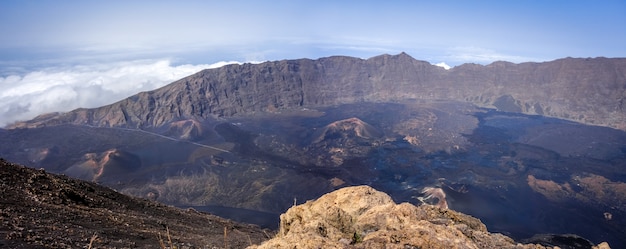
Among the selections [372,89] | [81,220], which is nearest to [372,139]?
[372,89]

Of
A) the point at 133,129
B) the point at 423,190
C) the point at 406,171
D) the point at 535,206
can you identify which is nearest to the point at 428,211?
the point at 423,190

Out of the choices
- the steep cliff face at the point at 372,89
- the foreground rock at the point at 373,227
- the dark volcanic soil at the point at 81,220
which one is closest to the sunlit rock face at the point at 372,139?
the steep cliff face at the point at 372,89

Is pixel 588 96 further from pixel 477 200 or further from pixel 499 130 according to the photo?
pixel 477 200

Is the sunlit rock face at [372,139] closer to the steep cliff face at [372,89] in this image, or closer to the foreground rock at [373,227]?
the steep cliff face at [372,89]

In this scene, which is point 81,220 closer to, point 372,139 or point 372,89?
point 372,139

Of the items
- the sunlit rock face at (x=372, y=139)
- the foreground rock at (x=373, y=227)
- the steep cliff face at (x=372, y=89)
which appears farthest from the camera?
the steep cliff face at (x=372, y=89)

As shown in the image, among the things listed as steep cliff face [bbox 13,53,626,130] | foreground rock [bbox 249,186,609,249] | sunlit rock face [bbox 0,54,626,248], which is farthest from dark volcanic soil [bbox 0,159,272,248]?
steep cliff face [bbox 13,53,626,130]
